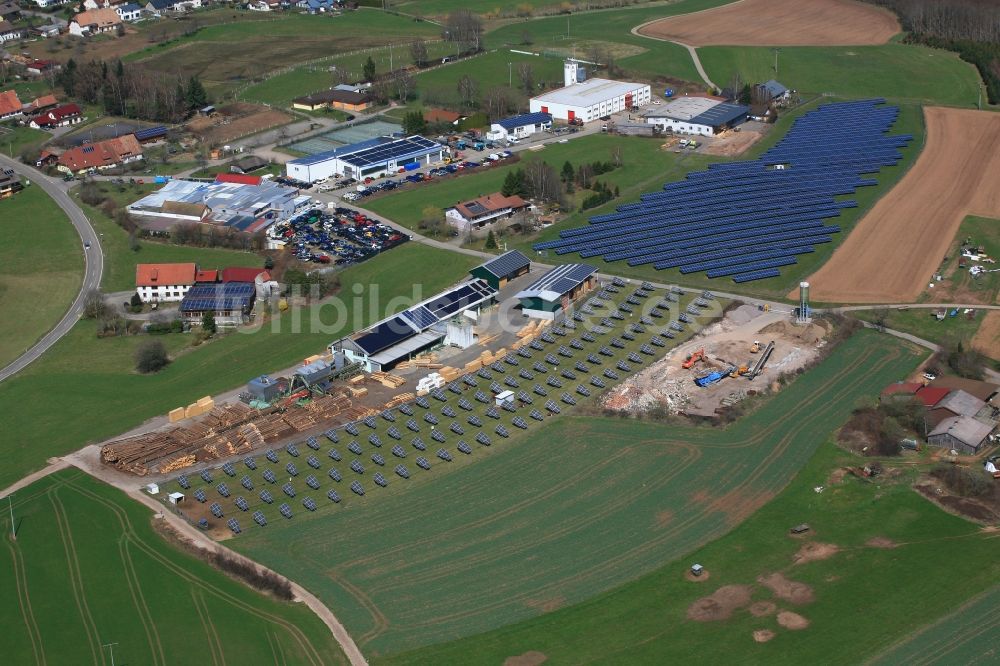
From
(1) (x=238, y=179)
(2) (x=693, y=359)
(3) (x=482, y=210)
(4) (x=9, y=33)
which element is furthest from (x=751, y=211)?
(4) (x=9, y=33)

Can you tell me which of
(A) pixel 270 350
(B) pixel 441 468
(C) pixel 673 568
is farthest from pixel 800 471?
(A) pixel 270 350

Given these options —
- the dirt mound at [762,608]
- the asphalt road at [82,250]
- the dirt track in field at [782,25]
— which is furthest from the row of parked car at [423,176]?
the dirt mound at [762,608]

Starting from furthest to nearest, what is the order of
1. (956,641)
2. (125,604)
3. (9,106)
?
(9,106)
(125,604)
(956,641)

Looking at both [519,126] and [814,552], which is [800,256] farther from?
[519,126]

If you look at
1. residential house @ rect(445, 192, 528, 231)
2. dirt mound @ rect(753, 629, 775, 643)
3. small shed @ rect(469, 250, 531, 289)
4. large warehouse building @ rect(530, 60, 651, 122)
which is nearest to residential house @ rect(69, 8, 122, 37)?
large warehouse building @ rect(530, 60, 651, 122)

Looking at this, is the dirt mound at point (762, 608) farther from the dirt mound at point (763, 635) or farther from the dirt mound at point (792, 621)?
the dirt mound at point (763, 635)

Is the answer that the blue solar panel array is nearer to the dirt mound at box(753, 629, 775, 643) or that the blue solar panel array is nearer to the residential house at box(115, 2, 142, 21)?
the dirt mound at box(753, 629, 775, 643)
